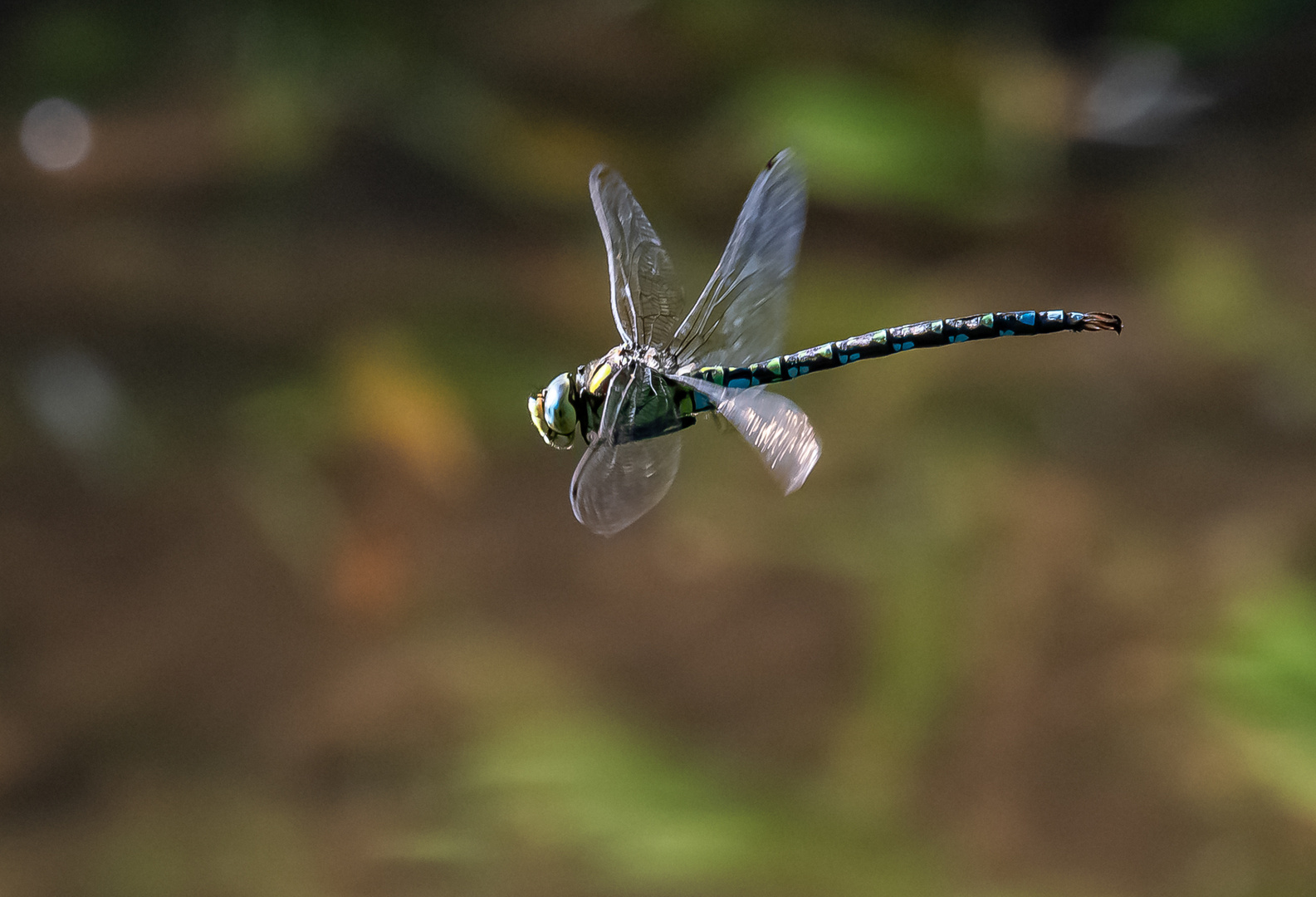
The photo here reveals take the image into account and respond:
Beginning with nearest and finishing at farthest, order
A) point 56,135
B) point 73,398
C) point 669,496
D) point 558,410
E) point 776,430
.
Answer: point 776,430 → point 558,410 → point 669,496 → point 73,398 → point 56,135

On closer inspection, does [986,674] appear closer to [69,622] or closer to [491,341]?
[491,341]

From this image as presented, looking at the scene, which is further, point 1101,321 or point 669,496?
point 669,496

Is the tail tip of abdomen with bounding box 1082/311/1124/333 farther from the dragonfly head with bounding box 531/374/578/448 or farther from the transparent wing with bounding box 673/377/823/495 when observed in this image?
the dragonfly head with bounding box 531/374/578/448

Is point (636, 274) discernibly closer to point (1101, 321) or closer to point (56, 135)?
point (1101, 321)

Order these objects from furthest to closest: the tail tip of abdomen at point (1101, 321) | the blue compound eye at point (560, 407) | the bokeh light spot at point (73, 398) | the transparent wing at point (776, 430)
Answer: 1. the bokeh light spot at point (73, 398)
2. the blue compound eye at point (560, 407)
3. the tail tip of abdomen at point (1101, 321)
4. the transparent wing at point (776, 430)

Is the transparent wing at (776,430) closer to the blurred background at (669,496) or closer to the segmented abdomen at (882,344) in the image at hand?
the segmented abdomen at (882,344)

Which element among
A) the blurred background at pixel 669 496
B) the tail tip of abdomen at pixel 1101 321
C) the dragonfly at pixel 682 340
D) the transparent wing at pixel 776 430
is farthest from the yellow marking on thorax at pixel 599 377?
the blurred background at pixel 669 496

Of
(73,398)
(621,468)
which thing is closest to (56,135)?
(73,398)
